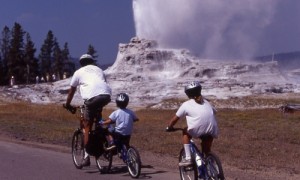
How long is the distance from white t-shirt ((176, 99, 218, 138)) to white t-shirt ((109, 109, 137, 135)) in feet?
6.46

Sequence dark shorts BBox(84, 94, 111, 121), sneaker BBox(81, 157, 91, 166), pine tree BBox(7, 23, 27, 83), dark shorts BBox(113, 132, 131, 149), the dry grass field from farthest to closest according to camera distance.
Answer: pine tree BBox(7, 23, 27, 83), the dry grass field, sneaker BBox(81, 157, 91, 166), dark shorts BBox(84, 94, 111, 121), dark shorts BBox(113, 132, 131, 149)

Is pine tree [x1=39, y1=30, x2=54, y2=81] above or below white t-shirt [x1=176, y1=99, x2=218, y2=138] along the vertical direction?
above

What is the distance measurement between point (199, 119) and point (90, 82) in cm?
279

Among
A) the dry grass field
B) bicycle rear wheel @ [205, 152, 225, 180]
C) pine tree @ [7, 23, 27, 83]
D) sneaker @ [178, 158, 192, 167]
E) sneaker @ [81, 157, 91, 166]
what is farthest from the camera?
pine tree @ [7, 23, 27, 83]

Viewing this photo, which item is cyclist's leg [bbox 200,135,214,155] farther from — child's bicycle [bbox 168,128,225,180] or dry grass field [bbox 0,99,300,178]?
dry grass field [bbox 0,99,300,178]

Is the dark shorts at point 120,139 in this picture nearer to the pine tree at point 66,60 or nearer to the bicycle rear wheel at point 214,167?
the bicycle rear wheel at point 214,167

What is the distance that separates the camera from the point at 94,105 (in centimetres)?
1134

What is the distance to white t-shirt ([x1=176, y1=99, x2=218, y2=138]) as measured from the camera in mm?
9359

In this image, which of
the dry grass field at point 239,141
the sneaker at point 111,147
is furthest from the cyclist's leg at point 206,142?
the dry grass field at point 239,141

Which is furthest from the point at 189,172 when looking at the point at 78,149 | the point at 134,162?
the point at 78,149

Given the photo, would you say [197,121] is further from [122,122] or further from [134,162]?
[122,122]

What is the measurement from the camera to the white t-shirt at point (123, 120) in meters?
11.2

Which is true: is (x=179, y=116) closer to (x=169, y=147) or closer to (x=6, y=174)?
(x=6, y=174)

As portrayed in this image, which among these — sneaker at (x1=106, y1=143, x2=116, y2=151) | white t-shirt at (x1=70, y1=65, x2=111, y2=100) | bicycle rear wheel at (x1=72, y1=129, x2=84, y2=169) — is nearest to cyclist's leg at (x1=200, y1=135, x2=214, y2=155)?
sneaker at (x1=106, y1=143, x2=116, y2=151)
